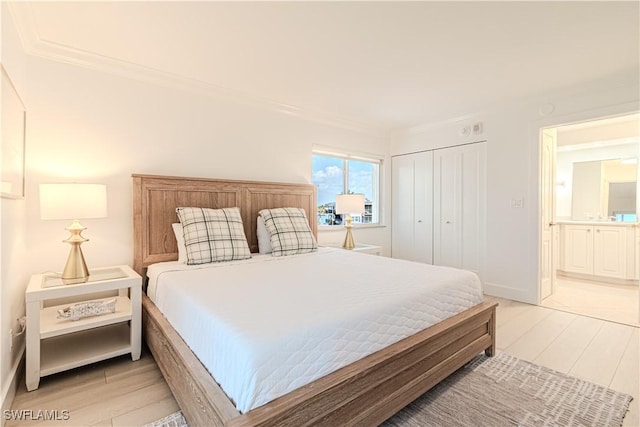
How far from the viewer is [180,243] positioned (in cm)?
254

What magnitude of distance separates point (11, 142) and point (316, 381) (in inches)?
83.7

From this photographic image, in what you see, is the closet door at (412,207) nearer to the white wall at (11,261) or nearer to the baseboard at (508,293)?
the baseboard at (508,293)

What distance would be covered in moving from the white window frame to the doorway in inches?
84.9

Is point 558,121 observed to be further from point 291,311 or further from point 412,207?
point 291,311

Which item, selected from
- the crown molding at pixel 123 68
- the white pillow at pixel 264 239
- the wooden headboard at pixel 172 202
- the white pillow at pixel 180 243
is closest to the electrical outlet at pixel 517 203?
the crown molding at pixel 123 68

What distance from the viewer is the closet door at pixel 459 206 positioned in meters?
3.91

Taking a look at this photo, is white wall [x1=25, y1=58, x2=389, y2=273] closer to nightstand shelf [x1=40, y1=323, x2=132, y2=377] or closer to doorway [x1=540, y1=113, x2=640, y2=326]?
nightstand shelf [x1=40, y1=323, x2=132, y2=377]

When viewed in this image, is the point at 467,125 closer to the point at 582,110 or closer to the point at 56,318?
the point at 582,110

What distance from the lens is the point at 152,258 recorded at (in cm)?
261

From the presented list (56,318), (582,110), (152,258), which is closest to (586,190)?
(582,110)

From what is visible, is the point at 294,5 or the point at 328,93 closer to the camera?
the point at 294,5

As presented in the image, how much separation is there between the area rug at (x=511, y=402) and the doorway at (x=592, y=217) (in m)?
1.81

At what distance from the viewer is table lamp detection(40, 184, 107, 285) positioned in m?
1.92

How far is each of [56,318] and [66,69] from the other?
188cm
